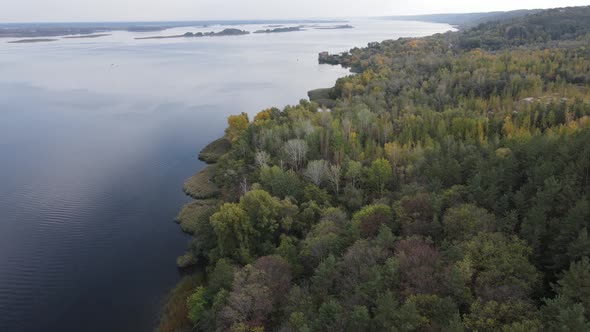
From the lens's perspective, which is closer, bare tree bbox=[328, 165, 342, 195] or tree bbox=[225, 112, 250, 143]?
bare tree bbox=[328, 165, 342, 195]

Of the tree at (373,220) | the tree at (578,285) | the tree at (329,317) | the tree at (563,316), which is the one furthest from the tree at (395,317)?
the tree at (373,220)

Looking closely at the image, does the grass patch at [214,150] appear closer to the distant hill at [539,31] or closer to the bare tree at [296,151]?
the bare tree at [296,151]

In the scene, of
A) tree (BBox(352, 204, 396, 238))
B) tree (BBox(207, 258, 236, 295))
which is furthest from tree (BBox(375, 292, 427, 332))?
tree (BBox(207, 258, 236, 295))

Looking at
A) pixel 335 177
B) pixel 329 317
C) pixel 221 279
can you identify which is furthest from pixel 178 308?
pixel 335 177

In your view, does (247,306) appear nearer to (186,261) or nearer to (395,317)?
(395,317)

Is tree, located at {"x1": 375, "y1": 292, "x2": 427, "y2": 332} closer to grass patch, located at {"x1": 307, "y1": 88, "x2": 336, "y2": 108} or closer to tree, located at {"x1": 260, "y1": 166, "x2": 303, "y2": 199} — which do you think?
tree, located at {"x1": 260, "y1": 166, "x2": 303, "y2": 199}

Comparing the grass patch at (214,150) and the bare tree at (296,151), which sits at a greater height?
the bare tree at (296,151)
